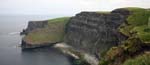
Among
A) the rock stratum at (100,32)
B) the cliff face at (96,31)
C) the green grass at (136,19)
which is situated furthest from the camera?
the cliff face at (96,31)

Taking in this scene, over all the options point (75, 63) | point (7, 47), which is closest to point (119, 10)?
point (75, 63)

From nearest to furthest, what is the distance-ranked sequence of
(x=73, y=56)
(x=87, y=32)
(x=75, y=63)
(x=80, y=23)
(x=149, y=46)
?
(x=149, y=46)
(x=75, y=63)
(x=73, y=56)
(x=87, y=32)
(x=80, y=23)

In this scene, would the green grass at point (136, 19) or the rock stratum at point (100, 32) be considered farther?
the green grass at point (136, 19)

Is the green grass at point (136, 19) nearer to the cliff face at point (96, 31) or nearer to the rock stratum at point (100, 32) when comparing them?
the rock stratum at point (100, 32)

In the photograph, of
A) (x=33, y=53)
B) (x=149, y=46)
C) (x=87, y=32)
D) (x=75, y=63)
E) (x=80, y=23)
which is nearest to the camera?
(x=149, y=46)

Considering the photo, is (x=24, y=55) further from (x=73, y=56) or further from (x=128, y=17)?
(x=128, y=17)

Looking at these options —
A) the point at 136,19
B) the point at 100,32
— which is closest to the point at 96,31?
the point at 100,32

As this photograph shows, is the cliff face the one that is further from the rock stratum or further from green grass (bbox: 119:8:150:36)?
green grass (bbox: 119:8:150:36)

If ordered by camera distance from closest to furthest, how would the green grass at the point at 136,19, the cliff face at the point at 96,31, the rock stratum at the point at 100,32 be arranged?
1. the rock stratum at the point at 100,32
2. the green grass at the point at 136,19
3. the cliff face at the point at 96,31

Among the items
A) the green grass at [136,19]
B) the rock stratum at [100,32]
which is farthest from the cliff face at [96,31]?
the green grass at [136,19]
